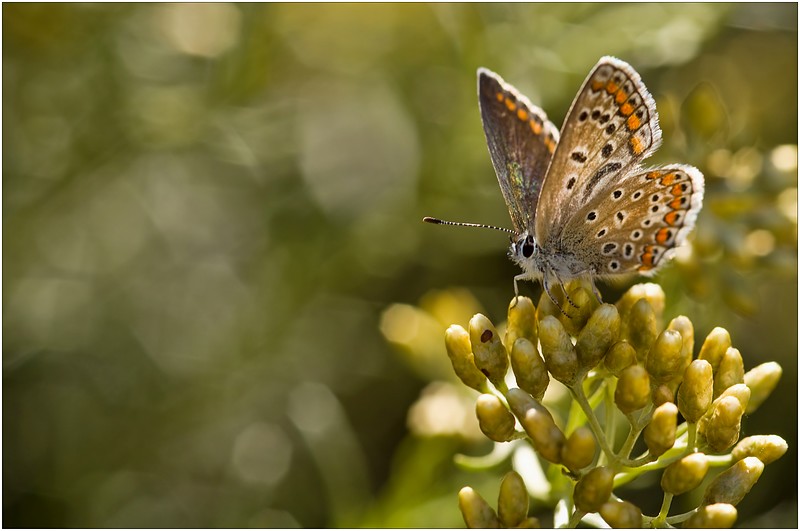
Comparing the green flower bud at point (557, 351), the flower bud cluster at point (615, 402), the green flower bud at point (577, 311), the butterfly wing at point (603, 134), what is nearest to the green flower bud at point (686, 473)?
the flower bud cluster at point (615, 402)

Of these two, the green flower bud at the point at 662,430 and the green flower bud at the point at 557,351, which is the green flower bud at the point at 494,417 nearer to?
the green flower bud at the point at 557,351

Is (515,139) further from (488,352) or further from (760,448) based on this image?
(760,448)

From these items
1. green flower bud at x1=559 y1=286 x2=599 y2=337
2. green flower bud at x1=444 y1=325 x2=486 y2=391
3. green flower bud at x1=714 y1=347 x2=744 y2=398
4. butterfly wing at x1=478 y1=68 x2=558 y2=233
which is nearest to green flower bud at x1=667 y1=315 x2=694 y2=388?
green flower bud at x1=714 y1=347 x2=744 y2=398

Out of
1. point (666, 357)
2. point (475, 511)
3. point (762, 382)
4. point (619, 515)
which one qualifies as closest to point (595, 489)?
point (619, 515)

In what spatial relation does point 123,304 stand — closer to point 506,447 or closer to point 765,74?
point 506,447

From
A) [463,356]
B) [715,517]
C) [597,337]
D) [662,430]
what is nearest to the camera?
[715,517]

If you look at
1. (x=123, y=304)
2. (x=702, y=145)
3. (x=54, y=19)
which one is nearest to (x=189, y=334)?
(x=123, y=304)

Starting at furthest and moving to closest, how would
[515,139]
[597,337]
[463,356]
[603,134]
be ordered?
[515,139] < [603,134] < [463,356] < [597,337]
